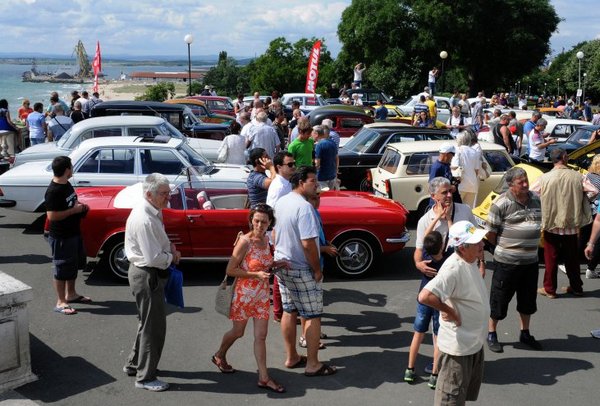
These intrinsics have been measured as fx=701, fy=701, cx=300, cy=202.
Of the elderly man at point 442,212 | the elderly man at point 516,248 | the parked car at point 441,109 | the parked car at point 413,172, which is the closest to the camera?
the elderly man at point 442,212

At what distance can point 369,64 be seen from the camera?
1927 inches

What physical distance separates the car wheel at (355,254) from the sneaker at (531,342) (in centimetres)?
257

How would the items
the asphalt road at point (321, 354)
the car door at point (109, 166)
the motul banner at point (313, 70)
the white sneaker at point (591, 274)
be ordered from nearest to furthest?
the asphalt road at point (321, 354) < the white sneaker at point (591, 274) < the car door at point (109, 166) < the motul banner at point (313, 70)

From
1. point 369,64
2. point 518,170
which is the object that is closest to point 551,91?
point 369,64

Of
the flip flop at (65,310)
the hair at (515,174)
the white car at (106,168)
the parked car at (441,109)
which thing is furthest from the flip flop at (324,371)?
the parked car at (441,109)

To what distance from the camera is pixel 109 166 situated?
1119 cm

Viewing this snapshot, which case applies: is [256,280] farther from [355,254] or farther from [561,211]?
[561,211]

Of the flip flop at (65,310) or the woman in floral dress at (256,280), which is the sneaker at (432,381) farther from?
the flip flop at (65,310)

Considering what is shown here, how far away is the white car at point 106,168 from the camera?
10.8m

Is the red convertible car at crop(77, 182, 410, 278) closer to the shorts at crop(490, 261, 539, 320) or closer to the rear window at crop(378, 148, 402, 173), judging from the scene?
the shorts at crop(490, 261, 539, 320)

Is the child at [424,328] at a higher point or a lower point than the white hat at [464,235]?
lower

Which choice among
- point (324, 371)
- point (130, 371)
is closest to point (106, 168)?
point (130, 371)

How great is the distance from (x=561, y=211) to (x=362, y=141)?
6.40 metres

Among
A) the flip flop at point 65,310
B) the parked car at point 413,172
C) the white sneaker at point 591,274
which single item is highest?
the parked car at point 413,172
